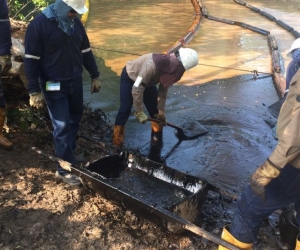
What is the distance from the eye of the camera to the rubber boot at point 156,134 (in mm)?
5598

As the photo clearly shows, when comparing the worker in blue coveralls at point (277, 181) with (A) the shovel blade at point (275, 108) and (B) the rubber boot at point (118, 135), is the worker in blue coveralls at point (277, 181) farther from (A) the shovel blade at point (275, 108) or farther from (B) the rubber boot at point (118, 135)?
(A) the shovel blade at point (275, 108)

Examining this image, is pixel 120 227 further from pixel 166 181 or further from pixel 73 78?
pixel 73 78

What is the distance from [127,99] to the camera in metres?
5.01

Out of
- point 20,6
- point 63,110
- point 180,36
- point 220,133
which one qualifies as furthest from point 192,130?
point 180,36

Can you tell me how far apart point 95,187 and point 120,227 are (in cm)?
47

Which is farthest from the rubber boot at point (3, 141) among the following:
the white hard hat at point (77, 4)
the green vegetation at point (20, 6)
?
the green vegetation at point (20, 6)

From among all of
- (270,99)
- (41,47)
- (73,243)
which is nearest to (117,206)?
(73,243)

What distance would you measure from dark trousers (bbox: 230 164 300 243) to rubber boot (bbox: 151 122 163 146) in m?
2.78

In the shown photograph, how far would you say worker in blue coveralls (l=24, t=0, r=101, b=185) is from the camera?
3.63 meters

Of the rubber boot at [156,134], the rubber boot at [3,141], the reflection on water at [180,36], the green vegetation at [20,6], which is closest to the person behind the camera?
the rubber boot at [3,141]

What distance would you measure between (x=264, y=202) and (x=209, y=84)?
548cm

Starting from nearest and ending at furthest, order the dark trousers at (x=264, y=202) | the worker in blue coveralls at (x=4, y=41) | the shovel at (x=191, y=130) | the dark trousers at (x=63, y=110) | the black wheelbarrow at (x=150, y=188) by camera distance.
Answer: the dark trousers at (x=264, y=202) → the black wheelbarrow at (x=150, y=188) → the dark trousers at (x=63, y=110) → the worker in blue coveralls at (x=4, y=41) → the shovel at (x=191, y=130)

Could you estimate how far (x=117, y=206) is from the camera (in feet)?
12.6

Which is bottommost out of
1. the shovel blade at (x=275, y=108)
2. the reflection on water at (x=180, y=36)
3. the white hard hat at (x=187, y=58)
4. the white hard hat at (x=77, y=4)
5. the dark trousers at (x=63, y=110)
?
the reflection on water at (x=180, y=36)
